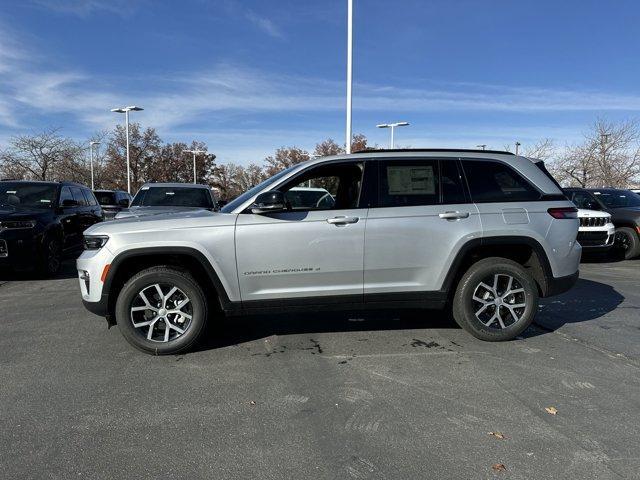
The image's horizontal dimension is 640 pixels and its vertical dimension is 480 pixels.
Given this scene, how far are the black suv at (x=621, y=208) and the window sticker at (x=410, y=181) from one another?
28.3 feet

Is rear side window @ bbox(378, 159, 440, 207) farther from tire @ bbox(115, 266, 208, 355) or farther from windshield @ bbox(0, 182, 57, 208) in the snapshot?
windshield @ bbox(0, 182, 57, 208)

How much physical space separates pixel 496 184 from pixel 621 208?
8.47 metres

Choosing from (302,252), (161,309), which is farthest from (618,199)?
(161,309)

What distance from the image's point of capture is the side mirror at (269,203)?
14.3 feet

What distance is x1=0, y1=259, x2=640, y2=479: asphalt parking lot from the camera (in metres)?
2.83

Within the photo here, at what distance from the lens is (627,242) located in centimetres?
1138

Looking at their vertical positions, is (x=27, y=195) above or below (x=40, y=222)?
above

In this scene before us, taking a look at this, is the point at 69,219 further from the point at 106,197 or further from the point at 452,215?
the point at 106,197

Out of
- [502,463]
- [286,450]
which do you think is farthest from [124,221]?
[502,463]

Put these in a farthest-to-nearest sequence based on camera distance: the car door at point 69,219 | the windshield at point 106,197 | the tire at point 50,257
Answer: the windshield at point 106,197 → the car door at point 69,219 → the tire at point 50,257

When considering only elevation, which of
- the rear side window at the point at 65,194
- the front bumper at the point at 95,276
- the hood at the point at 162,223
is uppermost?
the rear side window at the point at 65,194

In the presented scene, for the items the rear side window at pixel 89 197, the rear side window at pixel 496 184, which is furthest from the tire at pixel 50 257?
the rear side window at pixel 496 184

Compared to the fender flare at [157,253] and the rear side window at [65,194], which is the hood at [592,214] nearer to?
the fender flare at [157,253]

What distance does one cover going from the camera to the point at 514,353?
15.2 ft
